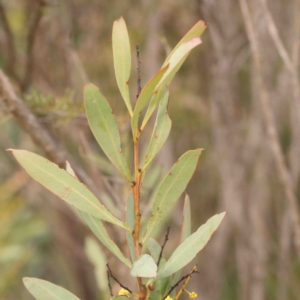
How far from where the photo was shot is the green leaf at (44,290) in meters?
0.25

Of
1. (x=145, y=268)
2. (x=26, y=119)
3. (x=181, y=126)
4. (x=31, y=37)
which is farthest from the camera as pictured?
(x=181, y=126)

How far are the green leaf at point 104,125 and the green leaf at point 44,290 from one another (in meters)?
0.08

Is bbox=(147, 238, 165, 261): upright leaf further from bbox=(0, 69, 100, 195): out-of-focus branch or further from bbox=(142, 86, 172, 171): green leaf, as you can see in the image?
bbox=(0, 69, 100, 195): out-of-focus branch

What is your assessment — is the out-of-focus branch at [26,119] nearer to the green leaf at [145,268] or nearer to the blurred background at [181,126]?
the blurred background at [181,126]

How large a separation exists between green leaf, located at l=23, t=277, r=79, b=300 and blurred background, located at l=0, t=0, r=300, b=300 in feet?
0.65

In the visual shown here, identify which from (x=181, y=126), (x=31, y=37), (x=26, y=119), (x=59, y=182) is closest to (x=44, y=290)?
Answer: (x=59, y=182)

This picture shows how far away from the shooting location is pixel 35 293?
0.82 ft

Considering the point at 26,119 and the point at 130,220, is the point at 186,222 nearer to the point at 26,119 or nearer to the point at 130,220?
the point at 130,220

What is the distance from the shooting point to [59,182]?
246 millimetres

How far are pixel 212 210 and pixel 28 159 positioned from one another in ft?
3.22

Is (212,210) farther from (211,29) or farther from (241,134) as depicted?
(211,29)

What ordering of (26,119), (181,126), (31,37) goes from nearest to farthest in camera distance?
(26,119), (31,37), (181,126)

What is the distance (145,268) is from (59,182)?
7cm

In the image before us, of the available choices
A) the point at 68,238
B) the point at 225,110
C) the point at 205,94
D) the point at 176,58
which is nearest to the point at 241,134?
the point at 225,110
